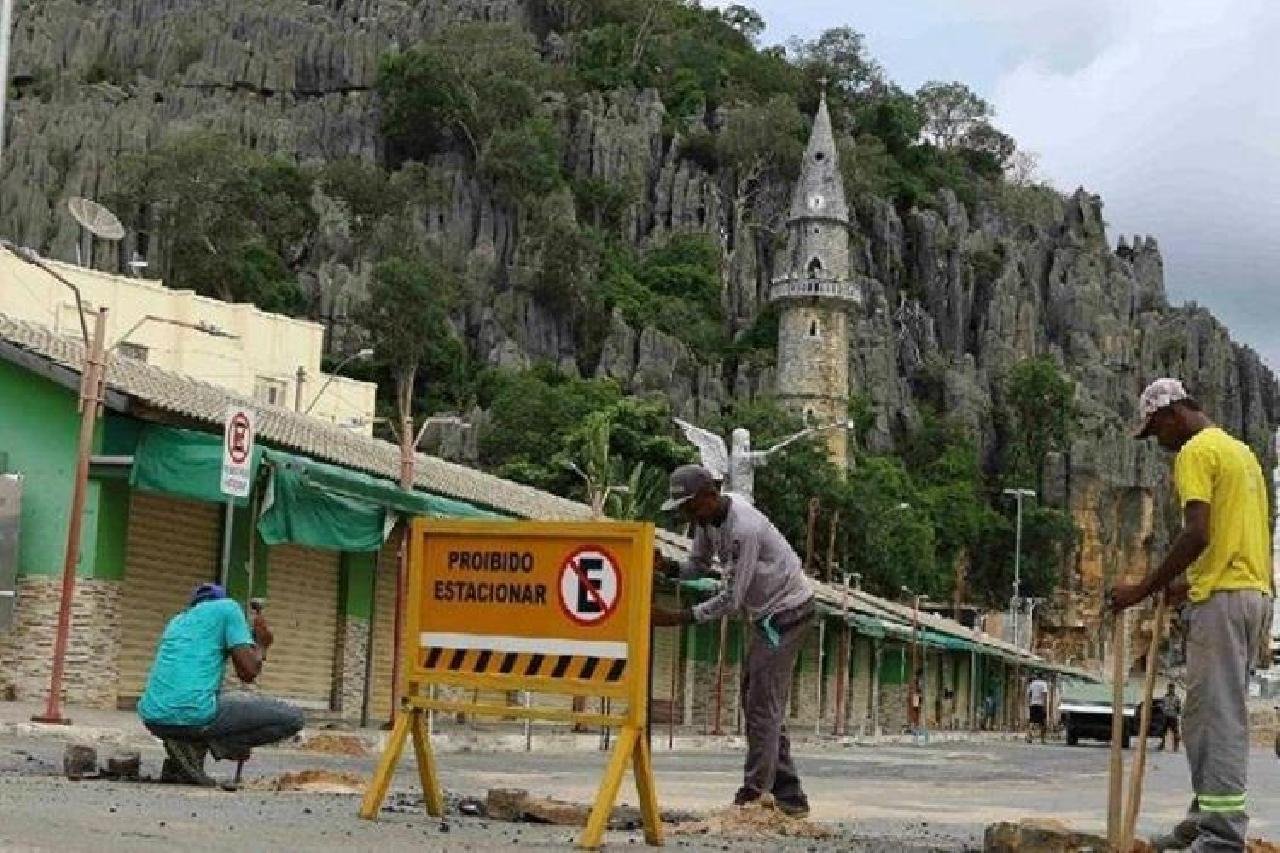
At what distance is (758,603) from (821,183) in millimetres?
98817

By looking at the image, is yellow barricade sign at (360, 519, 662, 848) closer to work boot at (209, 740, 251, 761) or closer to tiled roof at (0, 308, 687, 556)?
work boot at (209, 740, 251, 761)

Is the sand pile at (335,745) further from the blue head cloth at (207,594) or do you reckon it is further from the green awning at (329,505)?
the blue head cloth at (207,594)

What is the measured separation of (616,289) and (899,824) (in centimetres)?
9670

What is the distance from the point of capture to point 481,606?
27.5ft

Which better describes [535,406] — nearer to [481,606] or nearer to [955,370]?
[955,370]

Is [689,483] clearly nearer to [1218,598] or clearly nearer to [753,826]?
[753,826]

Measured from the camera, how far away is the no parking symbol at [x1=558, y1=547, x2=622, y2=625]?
316 inches

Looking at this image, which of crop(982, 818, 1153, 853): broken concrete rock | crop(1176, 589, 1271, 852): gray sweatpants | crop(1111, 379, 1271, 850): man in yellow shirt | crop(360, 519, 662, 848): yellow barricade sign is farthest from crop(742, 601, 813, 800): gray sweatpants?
crop(1176, 589, 1271, 852): gray sweatpants

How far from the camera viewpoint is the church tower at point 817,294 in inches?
3959

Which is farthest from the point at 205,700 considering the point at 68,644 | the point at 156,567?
the point at 156,567

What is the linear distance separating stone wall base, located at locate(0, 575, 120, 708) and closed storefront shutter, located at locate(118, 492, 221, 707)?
33 centimetres

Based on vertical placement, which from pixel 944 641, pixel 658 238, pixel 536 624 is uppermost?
pixel 658 238

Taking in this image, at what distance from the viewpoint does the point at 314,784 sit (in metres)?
10.8

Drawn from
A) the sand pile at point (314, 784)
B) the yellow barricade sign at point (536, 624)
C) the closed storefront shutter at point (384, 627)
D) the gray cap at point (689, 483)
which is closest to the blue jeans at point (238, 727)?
the sand pile at point (314, 784)
